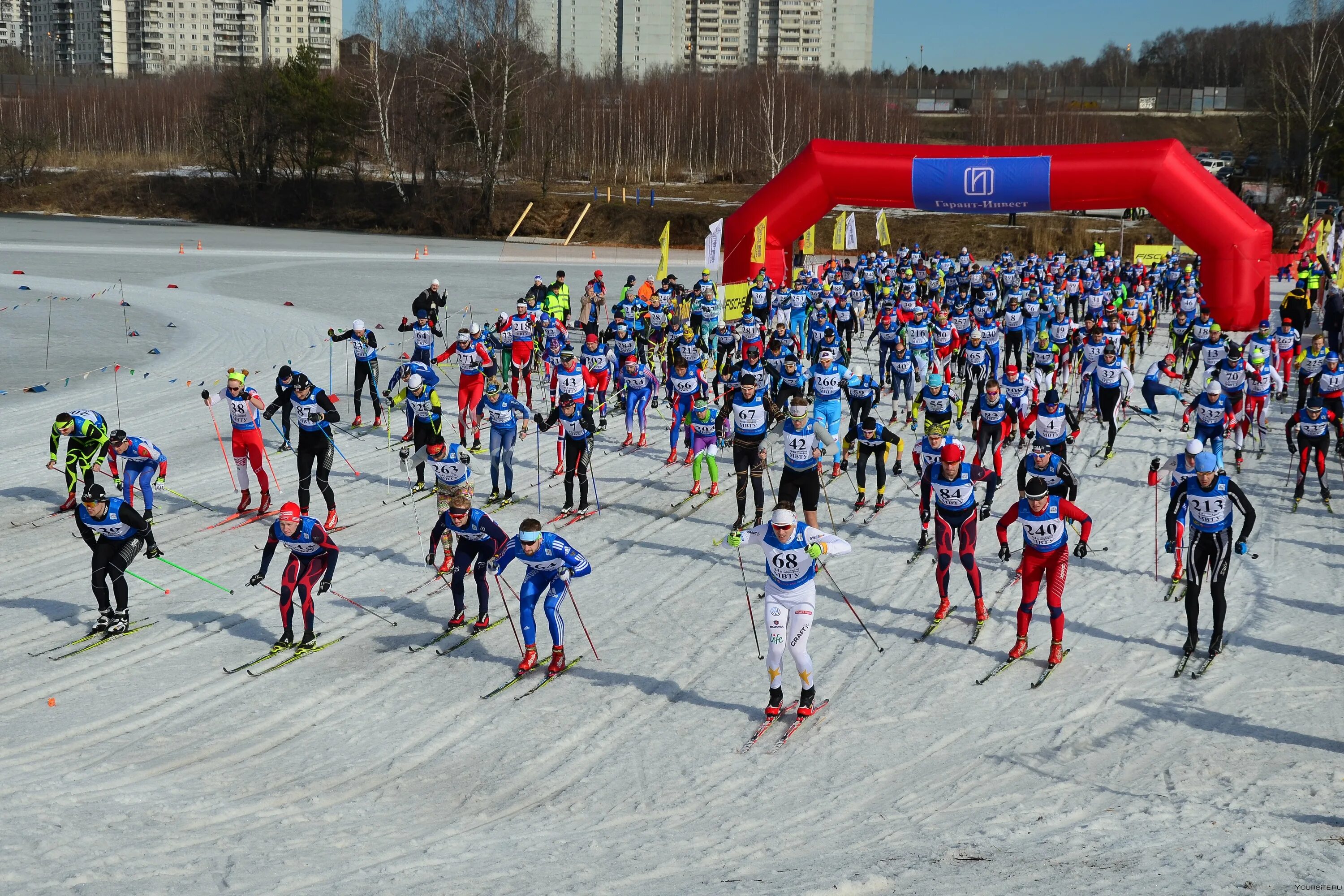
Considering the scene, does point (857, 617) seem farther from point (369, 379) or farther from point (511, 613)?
point (369, 379)

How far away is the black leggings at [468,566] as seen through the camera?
10.1 metres

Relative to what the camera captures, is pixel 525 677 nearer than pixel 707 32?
Yes

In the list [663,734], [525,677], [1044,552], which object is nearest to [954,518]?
[1044,552]

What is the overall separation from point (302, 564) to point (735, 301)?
17.0m

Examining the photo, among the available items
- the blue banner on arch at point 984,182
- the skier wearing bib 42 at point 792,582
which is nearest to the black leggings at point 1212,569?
the skier wearing bib 42 at point 792,582

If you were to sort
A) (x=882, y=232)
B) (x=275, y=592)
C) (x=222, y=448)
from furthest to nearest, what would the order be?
(x=882, y=232) → (x=222, y=448) → (x=275, y=592)

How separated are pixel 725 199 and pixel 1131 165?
30736 mm

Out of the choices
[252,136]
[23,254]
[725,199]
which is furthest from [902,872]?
[252,136]

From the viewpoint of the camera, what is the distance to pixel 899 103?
7931 centimetres

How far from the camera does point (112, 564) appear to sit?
9.84 m

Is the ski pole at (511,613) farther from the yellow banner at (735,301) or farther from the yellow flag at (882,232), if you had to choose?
the yellow flag at (882,232)

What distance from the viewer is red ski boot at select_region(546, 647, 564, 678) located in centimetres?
927

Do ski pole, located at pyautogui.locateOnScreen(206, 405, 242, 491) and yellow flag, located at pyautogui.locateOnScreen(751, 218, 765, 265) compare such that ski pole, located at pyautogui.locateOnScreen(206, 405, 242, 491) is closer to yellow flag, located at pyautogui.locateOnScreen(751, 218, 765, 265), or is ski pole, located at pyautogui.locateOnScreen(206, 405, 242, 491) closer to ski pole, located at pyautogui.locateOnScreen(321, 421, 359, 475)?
ski pole, located at pyautogui.locateOnScreen(321, 421, 359, 475)

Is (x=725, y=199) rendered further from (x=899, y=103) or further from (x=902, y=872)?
(x=902, y=872)
